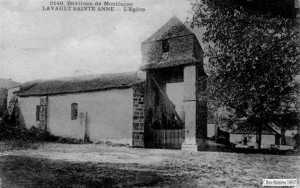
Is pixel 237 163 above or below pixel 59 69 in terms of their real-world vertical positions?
below

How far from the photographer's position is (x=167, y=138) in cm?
1138

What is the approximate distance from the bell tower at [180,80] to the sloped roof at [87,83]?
2.70 feet

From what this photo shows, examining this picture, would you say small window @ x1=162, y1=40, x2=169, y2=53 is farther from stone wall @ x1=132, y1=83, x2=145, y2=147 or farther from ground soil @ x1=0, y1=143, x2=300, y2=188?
ground soil @ x1=0, y1=143, x2=300, y2=188

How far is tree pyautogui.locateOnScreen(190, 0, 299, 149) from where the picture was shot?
8.07 metres

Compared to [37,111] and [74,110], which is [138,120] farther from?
[37,111]

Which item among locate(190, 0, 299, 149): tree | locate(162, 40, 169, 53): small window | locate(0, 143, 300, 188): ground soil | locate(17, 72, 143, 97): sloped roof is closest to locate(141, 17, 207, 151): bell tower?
locate(162, 40, 169, 53): small window

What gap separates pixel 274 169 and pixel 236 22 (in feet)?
13.2

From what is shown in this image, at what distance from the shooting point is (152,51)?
1103 cm

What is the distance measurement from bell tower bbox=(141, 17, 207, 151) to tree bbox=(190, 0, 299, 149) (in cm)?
150

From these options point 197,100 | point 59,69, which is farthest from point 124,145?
point 59,69

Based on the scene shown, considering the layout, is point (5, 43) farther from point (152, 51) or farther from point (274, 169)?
point (274, 169)

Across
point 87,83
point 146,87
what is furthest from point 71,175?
point 87,83

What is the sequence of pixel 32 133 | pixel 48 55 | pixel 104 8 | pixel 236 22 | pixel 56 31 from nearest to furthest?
pixel 104 8
pixel 56 31
pixel 48 55
pixel 236 22
pixel 32 133

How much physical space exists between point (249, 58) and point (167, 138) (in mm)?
4464
